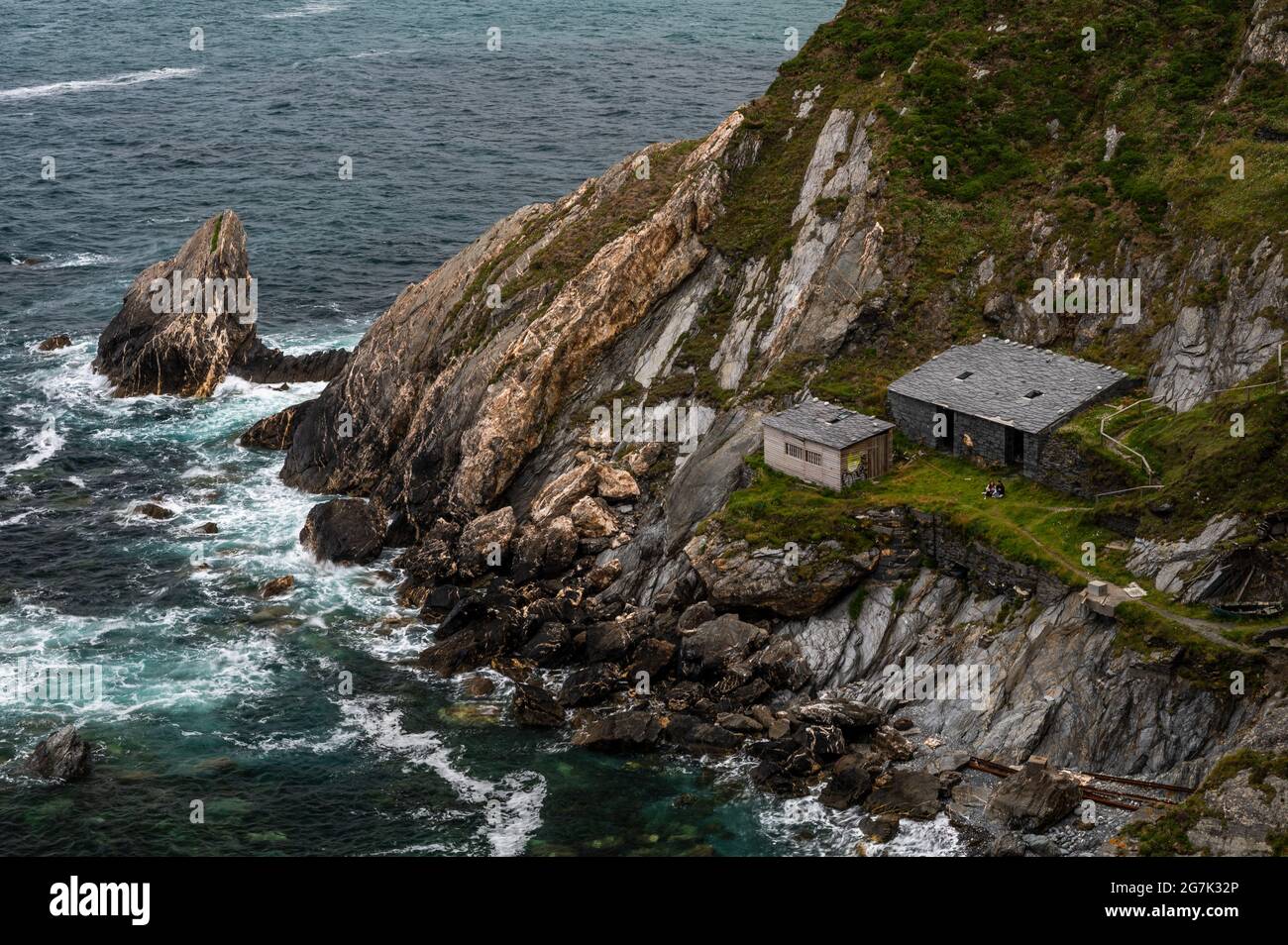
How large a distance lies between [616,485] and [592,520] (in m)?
3.11

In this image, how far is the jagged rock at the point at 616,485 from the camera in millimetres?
92375

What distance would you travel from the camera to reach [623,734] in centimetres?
7494

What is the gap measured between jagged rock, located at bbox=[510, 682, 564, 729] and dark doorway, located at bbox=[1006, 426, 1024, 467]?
26497 millimetres

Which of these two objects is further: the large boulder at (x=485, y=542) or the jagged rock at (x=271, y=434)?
the jagged rock at (x=271, y=434)

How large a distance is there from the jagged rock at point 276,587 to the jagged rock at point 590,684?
21.9m

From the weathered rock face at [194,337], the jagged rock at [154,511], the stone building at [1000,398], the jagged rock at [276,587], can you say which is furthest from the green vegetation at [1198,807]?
the weathered rock face at [194,337]

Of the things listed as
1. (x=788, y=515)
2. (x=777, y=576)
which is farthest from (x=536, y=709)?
(x=788, y=515)

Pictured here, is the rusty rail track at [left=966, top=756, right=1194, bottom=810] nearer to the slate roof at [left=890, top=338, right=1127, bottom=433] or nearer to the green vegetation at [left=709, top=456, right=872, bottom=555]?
the green vegetation at [left=709, top=456, right=872, bottom=555]

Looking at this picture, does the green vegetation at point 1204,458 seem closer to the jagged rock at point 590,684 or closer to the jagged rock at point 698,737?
the jagged rock at point 698,737

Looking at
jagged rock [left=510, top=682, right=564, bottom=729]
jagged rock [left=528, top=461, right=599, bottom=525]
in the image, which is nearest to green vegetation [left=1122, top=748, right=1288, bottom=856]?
jagged rock [left=510, top=682, right=564, bottom=729]

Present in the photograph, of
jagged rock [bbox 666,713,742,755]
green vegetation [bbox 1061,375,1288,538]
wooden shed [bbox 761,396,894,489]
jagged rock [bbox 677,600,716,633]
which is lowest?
jagged rock [bbox 666,713,742,755]

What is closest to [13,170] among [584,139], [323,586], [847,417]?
[584,139]

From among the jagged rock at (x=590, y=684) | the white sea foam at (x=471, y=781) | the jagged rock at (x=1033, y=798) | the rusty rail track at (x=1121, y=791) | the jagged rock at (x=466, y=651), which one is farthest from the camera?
the jagged rock at (x=466, y=651)

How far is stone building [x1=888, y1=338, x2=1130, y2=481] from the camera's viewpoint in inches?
3145
